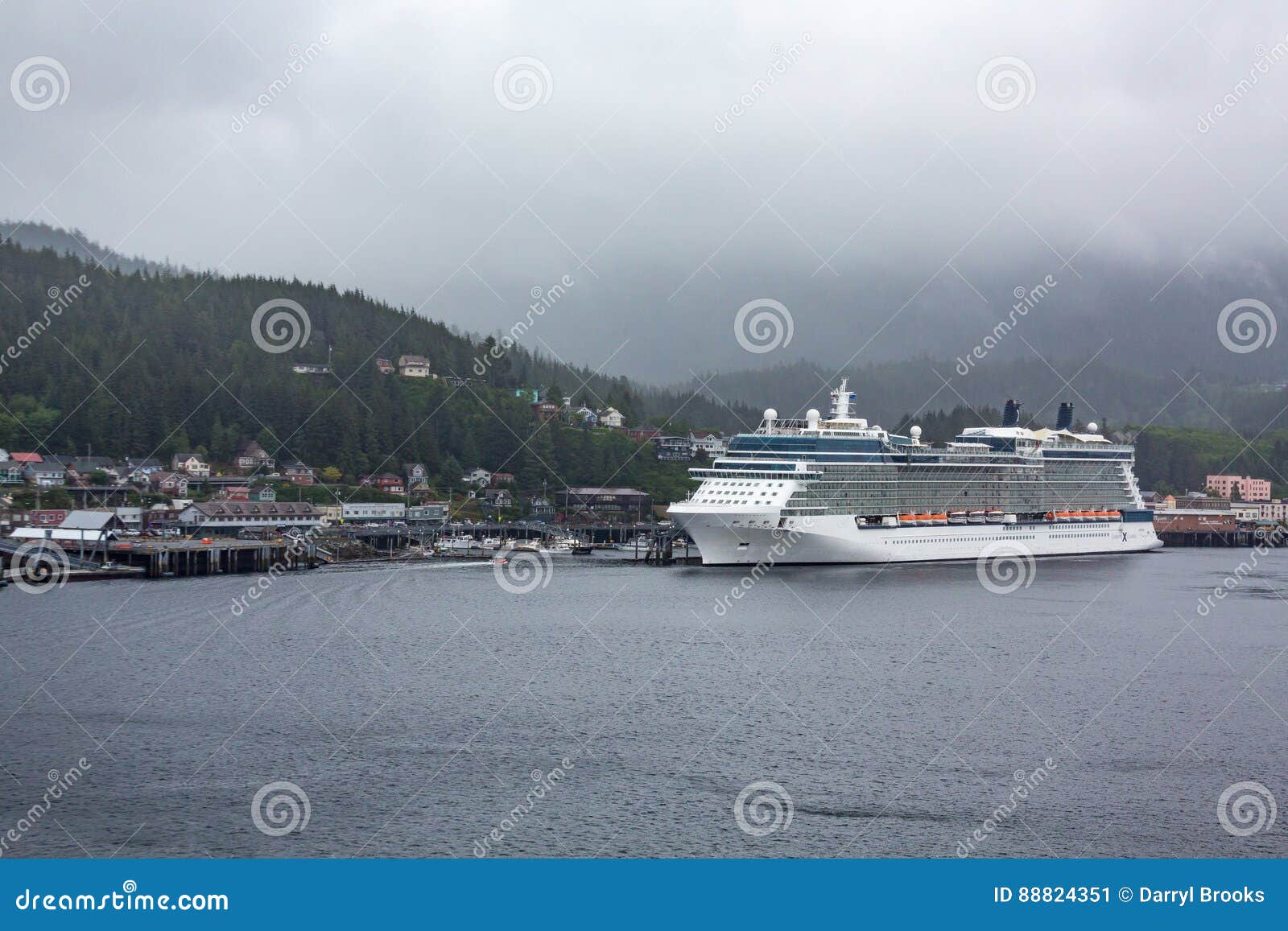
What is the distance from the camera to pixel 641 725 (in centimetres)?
2525

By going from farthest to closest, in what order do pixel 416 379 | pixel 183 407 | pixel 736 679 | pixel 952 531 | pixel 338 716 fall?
pixel 416 379 → pixel 183 407 → pixel 952 531 → pixel 736 679 → pixel 338 716

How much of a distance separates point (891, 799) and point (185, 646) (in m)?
21.7

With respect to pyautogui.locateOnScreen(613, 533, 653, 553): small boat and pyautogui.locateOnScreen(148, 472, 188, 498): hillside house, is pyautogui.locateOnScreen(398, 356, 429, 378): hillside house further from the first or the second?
pyautogui.locateOnScreen(148, 472, 188, 498): hillside house

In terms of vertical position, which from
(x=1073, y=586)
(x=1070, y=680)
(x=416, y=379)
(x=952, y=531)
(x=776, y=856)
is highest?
(x=416, y=379)

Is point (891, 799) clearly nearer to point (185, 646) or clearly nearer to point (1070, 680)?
point (1070, 680)

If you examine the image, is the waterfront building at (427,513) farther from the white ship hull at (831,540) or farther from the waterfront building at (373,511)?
the white ship hull at (831,540)

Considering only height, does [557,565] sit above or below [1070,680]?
above

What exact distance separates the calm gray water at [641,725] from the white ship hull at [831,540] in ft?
39.2

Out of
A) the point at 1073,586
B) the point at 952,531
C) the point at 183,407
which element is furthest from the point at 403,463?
the point at 1073,586

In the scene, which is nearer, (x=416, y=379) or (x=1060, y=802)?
(x=1060, y=802)

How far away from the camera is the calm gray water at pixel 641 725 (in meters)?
19.1

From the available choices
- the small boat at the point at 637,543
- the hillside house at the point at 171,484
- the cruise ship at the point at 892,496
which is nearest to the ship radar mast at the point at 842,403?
the cruise ship at the point at 892,496

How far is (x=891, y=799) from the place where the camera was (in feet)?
67.7

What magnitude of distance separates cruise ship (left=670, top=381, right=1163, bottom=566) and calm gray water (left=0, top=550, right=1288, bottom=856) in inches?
499
